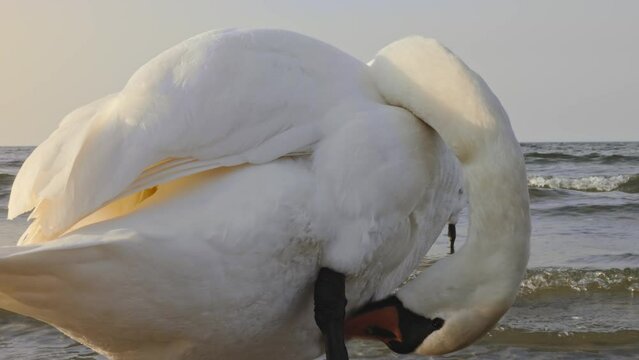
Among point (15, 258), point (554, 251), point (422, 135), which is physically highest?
point (422, 135)

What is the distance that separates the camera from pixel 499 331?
20.3 ft

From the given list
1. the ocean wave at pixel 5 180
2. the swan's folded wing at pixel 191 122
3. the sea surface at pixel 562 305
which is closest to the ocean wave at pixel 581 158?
the ocean wave at pixel 5 180

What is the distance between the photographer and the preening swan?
3156mm

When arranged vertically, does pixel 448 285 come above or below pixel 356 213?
below

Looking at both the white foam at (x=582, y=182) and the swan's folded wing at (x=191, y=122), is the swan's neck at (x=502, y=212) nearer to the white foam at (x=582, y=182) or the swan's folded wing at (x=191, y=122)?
the swan's folded wing at (x=191, y=122)

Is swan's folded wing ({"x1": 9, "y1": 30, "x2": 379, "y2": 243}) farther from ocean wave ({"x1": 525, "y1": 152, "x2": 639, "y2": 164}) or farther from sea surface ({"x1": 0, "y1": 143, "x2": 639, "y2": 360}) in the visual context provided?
ocean wave ({"x1": 525, "y1": 152, "x2": 639, "y2": 164})

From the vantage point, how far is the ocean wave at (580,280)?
754 centimetres

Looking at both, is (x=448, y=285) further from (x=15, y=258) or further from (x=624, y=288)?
(x=624, y=288)

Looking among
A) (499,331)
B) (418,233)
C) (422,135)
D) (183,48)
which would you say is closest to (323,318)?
(418,233)

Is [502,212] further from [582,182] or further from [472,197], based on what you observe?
[582,182]

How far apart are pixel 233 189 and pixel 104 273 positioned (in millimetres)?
501

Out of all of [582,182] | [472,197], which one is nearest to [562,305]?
[472,197]

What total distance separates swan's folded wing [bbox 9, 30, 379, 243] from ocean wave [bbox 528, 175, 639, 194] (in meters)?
14.7

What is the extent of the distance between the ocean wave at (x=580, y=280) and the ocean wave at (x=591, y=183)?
9873mm
